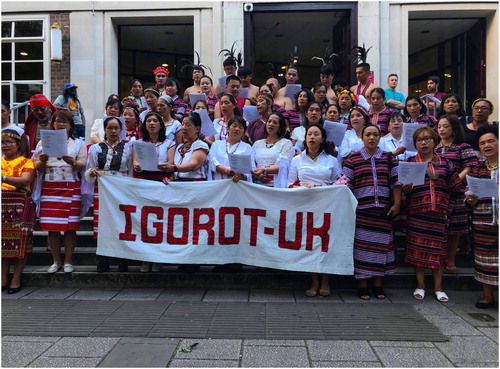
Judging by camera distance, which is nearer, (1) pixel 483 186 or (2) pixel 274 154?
(1) pixel 483 186

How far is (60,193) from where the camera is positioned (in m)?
5.49

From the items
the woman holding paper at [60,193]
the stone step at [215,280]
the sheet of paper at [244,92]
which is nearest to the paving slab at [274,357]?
the stone step at [215,280]

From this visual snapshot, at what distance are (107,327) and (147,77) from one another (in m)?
12.7

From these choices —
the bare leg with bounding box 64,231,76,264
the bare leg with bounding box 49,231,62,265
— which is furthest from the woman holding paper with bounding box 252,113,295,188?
the bare leg with bounding box 49,231,62,265

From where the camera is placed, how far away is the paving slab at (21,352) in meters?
3.42

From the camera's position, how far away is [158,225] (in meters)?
5.40

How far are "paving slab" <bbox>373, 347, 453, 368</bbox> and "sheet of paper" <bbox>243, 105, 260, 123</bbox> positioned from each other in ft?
12.9

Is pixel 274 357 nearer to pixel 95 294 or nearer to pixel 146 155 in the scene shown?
pixel 95 294

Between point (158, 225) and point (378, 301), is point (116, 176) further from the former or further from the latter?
point (378, 301)

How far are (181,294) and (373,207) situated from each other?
2.56 m

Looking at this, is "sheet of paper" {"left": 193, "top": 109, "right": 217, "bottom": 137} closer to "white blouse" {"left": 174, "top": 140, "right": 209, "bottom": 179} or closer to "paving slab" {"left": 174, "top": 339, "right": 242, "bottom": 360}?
"white blouse" {"left": 174, "top": 140, "right": 209, "bottom": 179}

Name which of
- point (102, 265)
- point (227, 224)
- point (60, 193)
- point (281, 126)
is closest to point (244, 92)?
point (281, 126)

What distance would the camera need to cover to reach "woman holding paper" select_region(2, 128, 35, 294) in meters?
5.23

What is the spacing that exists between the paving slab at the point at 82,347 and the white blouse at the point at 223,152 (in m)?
2.43
